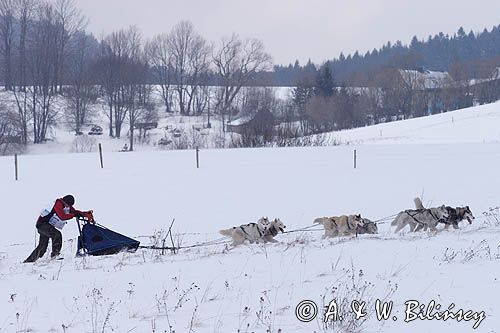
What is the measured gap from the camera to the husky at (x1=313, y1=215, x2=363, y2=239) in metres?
11.3

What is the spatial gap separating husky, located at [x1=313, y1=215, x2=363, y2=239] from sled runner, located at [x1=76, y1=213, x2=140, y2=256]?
3.73 meters

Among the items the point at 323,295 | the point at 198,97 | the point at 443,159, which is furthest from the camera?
the point at 198,97

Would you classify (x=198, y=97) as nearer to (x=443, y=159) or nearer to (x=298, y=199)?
(x=443, y=159)

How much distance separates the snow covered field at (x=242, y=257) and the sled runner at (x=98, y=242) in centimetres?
55

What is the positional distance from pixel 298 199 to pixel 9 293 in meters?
13.5

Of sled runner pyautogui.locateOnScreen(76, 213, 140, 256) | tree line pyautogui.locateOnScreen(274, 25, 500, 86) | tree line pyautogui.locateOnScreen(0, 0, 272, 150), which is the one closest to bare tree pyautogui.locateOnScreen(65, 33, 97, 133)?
tree line pyautogui.locateOnScreen(0, 0, 272, 150)

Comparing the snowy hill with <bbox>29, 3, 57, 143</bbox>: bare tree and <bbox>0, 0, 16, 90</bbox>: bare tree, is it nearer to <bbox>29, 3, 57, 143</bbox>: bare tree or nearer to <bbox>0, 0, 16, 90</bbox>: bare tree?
<bbox>29, 3, 57, 143</bbox>: bare tree

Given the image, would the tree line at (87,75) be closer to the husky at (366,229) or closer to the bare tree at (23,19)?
the bare tree at (23,19)

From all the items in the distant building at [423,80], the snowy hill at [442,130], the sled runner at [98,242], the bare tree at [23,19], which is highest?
the bare tree at [23,19]

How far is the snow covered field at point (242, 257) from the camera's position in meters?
5.57

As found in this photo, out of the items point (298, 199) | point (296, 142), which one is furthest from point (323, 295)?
point (296, 142)

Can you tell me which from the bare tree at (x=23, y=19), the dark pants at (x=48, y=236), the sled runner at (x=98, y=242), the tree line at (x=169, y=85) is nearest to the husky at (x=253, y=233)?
the sled runner at (x=98, y=242)

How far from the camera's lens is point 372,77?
106 metres

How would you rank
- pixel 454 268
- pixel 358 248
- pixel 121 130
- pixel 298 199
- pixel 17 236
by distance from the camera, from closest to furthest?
pixel 454 268 → pixel 358 248 → pixel 17 236 → pixel 298 199 → pixel 121 130
